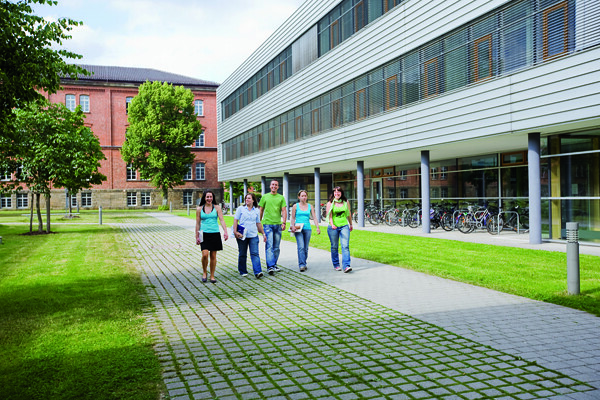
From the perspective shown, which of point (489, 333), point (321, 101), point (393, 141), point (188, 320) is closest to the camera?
point (489, 333)

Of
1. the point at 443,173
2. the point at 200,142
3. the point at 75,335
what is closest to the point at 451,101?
the point at 443,173

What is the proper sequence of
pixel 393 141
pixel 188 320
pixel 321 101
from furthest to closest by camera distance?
pixel 321 101 → pixel 393 141 → pixel 188 320

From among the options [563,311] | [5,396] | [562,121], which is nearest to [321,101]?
[562,121]

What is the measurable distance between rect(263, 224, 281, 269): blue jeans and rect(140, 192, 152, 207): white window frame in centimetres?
5826

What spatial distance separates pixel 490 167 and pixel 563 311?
14.7m

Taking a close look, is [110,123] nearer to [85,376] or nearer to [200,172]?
[200,172]

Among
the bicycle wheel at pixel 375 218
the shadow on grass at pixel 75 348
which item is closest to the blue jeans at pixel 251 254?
the shadow on grass at pixel 75 348

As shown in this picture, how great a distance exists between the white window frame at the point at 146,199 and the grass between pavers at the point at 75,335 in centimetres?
5623

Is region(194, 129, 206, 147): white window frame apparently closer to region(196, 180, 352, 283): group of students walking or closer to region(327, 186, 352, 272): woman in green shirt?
region(196, 180, 352, 283): group of students walking

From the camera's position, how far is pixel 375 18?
69.9 ft

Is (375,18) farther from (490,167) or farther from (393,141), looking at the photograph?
(490,167)

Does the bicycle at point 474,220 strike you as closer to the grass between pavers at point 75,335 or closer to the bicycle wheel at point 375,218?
the bicycle wheel at point 375,218

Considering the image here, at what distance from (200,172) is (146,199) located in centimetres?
781

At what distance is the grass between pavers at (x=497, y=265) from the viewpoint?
7.80m
